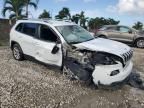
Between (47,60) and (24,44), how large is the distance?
Result: 67.7 inches

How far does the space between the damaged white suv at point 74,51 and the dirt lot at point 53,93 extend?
1.15ft

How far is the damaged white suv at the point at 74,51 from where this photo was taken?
749cm

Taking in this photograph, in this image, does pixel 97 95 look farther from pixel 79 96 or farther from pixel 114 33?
pixel 114 33

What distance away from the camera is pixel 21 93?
712 cm

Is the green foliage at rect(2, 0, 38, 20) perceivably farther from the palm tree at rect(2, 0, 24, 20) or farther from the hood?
the hood

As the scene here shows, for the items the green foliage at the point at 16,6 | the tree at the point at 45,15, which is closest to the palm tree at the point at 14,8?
the green foliage at the point at 16,6

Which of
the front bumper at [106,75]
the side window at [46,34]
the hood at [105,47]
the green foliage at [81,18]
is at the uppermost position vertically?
the side window at [46,34]

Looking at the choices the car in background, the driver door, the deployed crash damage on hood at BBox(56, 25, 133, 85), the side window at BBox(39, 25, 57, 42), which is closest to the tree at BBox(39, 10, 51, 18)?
the car in background

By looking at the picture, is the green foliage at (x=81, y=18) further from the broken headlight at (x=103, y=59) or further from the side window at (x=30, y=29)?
the broken headlight at (x=103, y=59)

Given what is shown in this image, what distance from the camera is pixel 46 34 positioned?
945 cm

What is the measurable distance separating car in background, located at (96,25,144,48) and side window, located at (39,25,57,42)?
10.6 m

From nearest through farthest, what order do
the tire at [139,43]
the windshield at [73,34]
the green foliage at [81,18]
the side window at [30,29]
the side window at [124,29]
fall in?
1. the windshield at [73,34]
2. the side window at [30,29]
3. the tire at [139,43]
4. the side window at [124,29]
5. the green foliage at [81,18]

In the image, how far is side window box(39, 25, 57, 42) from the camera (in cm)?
907

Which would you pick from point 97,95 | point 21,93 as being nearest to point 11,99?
point 21,93
